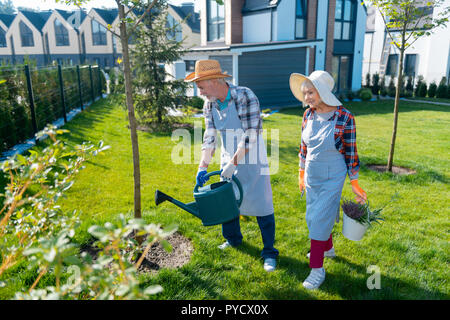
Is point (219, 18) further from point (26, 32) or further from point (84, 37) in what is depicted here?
point (26, 32)

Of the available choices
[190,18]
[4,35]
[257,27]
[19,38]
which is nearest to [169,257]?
[257,27]

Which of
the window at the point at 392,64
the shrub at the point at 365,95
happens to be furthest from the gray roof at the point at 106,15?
the shrub at the point at 365,95

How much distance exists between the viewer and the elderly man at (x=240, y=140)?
321 cm

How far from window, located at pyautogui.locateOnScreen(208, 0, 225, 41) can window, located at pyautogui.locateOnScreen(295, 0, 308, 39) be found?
4.06m

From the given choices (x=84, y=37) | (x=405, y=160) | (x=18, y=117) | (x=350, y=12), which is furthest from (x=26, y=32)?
(x=405, y=160)

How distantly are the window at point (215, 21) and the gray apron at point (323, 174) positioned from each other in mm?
17918

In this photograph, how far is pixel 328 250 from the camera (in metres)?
3.51

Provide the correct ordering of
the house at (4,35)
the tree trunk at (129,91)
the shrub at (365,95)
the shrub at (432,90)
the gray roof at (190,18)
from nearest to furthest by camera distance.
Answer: the tree trunk at (129,91) < the shrub at (365,95) < the shrub at (432,90) < the gray roof at (190,18) < the house at (4,35)

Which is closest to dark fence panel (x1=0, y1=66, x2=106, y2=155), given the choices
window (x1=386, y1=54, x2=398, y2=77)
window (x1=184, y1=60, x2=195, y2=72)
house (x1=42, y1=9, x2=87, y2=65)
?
window (x1=184, y1=60, x2=195, y2=72)

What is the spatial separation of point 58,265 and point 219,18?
20.2 m

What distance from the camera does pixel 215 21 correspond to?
65.6 ft

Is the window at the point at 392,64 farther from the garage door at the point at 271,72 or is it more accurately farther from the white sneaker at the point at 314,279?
the white sneaker at the point at 314,279

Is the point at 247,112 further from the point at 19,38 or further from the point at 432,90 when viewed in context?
the point at 19,38

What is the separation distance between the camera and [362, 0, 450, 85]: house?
791 inches
